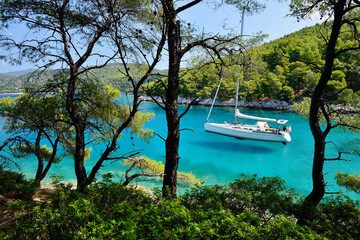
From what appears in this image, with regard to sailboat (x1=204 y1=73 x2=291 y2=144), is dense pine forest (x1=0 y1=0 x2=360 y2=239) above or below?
above

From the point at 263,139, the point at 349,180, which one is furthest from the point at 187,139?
the point at 349,180

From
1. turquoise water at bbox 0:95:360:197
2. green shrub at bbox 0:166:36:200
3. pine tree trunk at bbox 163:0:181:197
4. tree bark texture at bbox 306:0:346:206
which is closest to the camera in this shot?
pine tree trunk at bbox 163:0:181:197

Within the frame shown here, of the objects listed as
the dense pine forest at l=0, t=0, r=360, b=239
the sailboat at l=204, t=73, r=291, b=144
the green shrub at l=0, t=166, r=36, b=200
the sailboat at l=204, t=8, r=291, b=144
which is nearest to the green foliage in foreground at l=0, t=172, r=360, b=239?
the dense pine forest at l=0, t=0, r=360, b=239

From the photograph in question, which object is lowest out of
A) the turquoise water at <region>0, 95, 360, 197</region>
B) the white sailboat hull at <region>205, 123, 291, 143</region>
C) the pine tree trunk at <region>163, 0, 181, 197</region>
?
the turquoise water at <region>0, 95, 360, 197</region>

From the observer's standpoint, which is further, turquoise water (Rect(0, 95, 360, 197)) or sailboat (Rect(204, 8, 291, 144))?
sailboat (Rect(204, 8, 291, 144))

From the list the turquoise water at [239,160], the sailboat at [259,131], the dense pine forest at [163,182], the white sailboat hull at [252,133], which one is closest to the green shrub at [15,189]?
the dense pine forest at [163,182]

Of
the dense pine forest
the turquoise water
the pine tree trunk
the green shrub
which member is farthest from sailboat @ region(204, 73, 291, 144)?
the green shrub

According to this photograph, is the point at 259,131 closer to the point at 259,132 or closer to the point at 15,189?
the point at 259,132

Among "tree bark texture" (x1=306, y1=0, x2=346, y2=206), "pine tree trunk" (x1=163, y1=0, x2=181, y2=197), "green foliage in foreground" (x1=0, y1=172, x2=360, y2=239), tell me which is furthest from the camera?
"tree bark texture" (x1=306, y1=0, x2=346, y2=206)

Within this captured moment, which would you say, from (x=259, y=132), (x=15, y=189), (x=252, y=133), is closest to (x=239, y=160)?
Answer: (x=252, y=133)

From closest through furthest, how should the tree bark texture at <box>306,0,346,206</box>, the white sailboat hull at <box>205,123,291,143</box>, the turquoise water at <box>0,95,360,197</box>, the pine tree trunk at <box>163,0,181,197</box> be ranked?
the pine tree trunk at <box>163,0,181,197</box>, the tree bark texture at <box>306,0,346,206</box>, the turquoise water at <box>0,95,360,197</box>, the white sailboat hull at <box>205,123,291,143</box>

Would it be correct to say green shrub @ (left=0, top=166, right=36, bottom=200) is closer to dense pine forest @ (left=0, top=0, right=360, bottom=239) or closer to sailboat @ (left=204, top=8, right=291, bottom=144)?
dense pine forest @ (left=0, top=0, right=360, bottom=239)

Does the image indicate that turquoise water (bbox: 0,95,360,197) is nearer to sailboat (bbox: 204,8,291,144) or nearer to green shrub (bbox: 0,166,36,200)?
sailboat (bbox: 204,8,291,144)

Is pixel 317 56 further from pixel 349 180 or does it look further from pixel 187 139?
pixel 349 180
